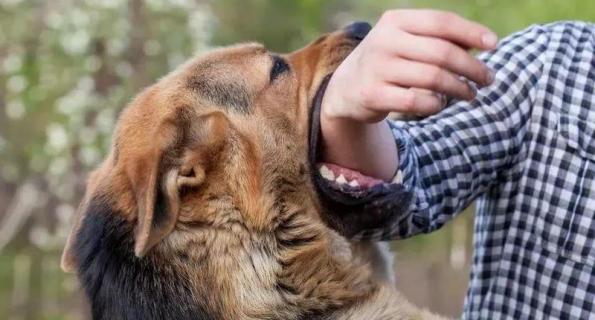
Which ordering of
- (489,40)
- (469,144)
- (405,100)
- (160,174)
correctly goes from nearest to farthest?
(489,40) → (405,100) → (160,174) → (469,144)

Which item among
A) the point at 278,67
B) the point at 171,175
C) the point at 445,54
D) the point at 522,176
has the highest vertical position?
the point at 445,54

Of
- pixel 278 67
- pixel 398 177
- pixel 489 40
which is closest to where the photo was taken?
pixel 489 40

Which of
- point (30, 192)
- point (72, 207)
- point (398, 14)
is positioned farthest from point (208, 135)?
point (30, 192)

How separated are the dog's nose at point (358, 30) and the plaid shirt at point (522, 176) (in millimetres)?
311

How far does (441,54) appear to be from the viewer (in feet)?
6.51

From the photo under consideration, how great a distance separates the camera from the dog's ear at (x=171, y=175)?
7.52 feet

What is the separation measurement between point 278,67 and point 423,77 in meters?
1.01

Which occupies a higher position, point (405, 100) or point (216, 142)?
point (405, 100)

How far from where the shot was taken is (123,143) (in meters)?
2.67

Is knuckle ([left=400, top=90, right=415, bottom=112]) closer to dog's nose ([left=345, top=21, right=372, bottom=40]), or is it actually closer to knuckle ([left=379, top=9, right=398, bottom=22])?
knuckle ([left=379, top=9, right=398, bottom=22])

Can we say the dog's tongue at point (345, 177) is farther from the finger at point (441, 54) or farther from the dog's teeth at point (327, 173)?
the finger at point (441, 54)

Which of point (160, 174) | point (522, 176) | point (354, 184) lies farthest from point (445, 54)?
point (522, 176)

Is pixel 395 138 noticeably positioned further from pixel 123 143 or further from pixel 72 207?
pixel 72 207

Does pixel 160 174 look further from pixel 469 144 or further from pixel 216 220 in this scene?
pixel 469 144
